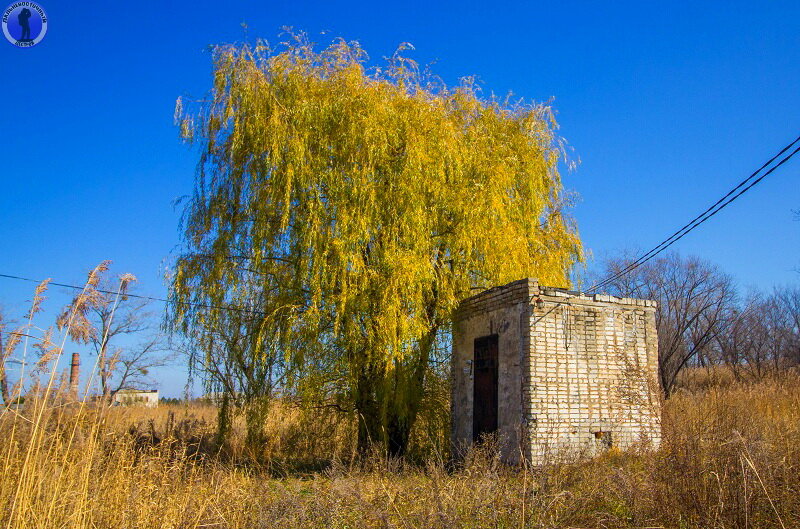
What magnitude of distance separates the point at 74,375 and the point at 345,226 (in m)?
7.63

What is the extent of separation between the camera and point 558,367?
35.5 ft

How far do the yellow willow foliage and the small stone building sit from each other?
1829mm

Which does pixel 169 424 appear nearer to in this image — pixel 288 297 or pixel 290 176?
pixel 288 297

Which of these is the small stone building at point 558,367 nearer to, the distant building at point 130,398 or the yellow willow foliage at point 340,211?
the yellow willow foliage at point 340,211

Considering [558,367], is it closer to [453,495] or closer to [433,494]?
[453,495]

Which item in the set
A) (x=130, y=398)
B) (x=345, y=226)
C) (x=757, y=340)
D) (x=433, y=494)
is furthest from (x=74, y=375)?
(x=757, y=340)

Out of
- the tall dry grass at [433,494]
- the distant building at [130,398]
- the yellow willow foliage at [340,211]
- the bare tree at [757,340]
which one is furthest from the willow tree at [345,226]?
the bare tree at [757,340]

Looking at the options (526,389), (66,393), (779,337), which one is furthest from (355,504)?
(779,337)

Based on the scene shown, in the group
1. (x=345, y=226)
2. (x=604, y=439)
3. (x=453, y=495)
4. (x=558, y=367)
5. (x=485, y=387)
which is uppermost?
(x=345, y=226)

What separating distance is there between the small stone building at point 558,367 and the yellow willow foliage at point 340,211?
183 cm

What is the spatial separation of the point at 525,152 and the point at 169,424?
1098 centimetres

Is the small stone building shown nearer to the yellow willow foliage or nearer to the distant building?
the yellow willow foliage

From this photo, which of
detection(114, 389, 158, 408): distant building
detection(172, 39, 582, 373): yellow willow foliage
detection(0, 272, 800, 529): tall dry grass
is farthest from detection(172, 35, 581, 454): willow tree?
detection(0, 272, 800, 529): tall dry grass

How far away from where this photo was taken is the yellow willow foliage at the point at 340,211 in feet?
41.1
